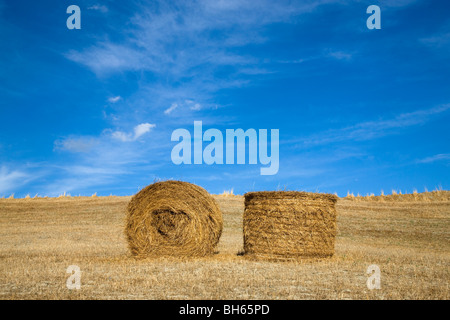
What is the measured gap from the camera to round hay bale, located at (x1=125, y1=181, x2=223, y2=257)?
37.1 ft

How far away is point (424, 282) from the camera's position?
7.78 m

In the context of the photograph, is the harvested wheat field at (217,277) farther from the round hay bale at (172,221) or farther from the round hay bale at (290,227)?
the round hay bale at (172,221)

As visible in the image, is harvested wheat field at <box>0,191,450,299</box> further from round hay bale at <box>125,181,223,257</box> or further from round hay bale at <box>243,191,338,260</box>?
round hay bale at <box>125,181,223,257</box>

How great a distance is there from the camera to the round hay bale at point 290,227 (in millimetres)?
10570

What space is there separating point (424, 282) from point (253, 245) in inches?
171

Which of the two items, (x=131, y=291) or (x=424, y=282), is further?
(x=424, y=282)

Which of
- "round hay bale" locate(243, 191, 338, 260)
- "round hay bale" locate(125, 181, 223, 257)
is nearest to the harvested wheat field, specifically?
"round hay bale" locate(243, 191, 338, 260)

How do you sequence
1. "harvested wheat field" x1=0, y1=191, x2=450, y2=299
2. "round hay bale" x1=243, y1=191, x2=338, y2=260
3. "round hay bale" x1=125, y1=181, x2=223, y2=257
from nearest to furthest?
"harvested wheat field" x1=0, y1=191, x2=450, y2=299 → "round hay bale" x1=243, y1=191, x2=338, y2=260 → "round hay bale" x1=125, y1=181, x2=223, y2=257

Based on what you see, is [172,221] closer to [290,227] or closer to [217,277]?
[290,227]

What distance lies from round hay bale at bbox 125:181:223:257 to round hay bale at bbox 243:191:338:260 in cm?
134

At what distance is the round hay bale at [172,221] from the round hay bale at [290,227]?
1.34 meters

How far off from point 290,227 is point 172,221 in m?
3.29
